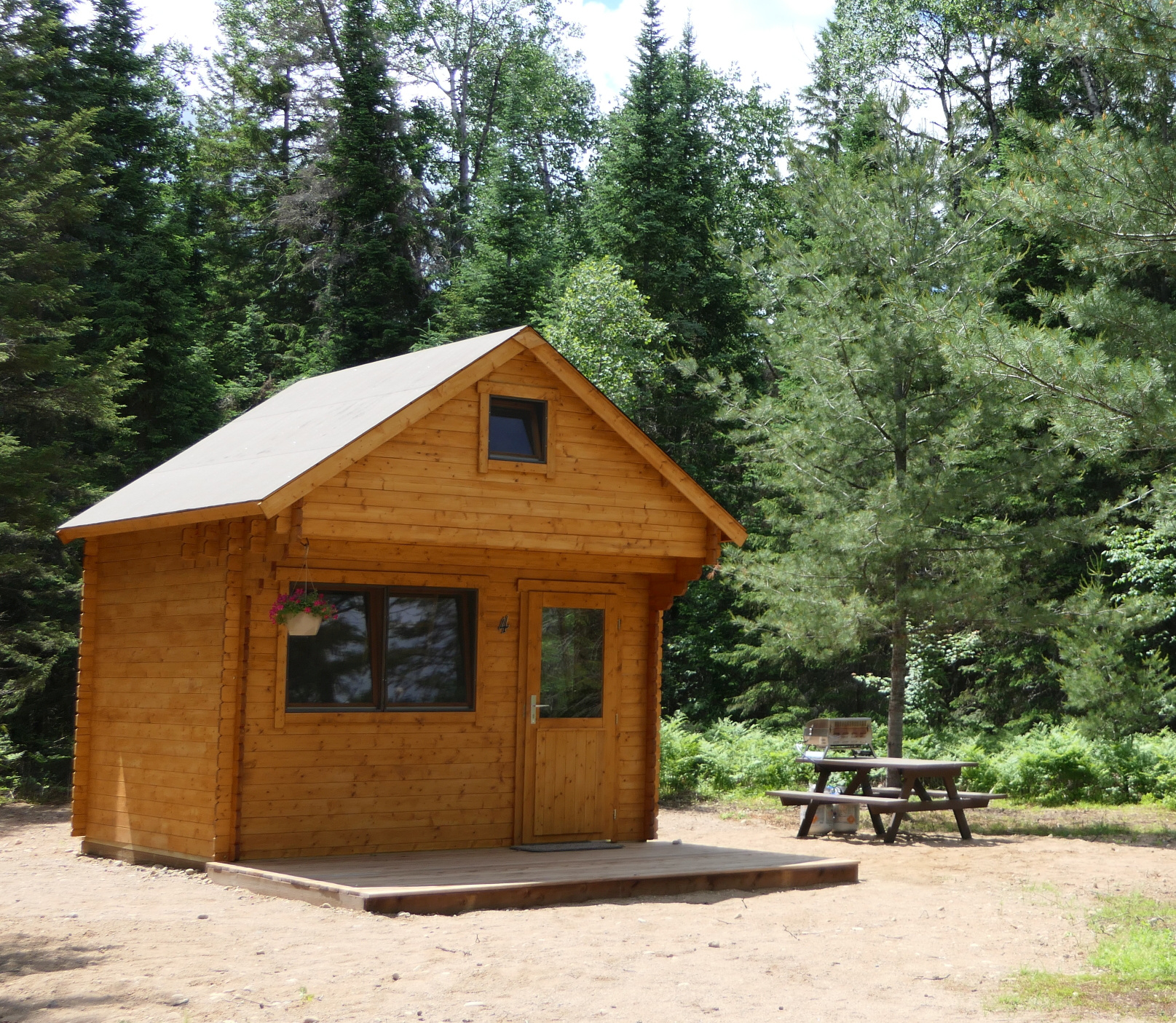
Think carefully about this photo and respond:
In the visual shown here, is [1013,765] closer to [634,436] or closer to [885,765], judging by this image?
[885,765]

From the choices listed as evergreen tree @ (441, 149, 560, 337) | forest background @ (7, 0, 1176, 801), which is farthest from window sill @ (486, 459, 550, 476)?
evergreen tree @ (441, 149, 560, 337)

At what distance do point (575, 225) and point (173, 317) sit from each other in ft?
51.6

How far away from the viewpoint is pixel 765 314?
25.1m

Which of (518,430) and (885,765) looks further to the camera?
(885,765)

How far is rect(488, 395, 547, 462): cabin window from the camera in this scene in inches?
431

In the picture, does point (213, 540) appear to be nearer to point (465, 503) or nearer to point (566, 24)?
point (465, 503)

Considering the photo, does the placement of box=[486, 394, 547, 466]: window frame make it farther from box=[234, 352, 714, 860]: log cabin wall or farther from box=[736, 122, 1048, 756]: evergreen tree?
box=[736, 122, 1048, 756]: evergreen tree

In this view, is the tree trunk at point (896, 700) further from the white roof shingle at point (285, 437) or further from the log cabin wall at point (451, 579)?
the white roof shingle at point (285, 437)

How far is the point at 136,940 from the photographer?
24.0 feet

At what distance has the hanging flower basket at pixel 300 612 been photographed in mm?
9898

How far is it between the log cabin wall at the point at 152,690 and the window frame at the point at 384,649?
74cm

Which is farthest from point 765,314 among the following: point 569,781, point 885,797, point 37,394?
point 569,781

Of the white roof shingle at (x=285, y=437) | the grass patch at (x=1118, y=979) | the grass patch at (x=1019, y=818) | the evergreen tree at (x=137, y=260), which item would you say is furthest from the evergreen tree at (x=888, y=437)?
the evergreen tree at (x=137, y=260)

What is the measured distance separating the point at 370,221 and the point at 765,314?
1076cm
